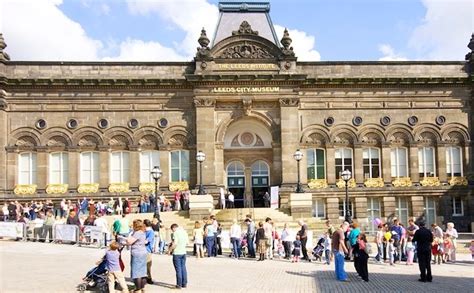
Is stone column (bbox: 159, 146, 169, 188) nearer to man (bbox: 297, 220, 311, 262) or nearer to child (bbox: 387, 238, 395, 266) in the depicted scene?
man (bbox: 297, 220, 311, 262)

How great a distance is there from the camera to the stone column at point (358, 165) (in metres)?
38.6

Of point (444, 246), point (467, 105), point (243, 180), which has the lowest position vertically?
point (444, 246)

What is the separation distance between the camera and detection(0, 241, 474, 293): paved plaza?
50.1ft

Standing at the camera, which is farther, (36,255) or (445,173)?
(445,173)

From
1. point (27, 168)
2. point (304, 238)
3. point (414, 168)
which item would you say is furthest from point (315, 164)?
point (27, 168)

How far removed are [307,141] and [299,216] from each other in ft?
23.8

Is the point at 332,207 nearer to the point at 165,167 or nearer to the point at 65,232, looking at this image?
the point at 165,167

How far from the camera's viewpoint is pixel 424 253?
17.3 m

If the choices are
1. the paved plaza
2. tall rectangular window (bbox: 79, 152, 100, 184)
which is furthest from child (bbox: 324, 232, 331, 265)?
tall rectangular window (bbox: 79, 152, 100, 184)

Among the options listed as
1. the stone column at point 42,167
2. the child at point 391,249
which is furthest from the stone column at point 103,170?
the child at point 391,249

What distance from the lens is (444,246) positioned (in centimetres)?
2297

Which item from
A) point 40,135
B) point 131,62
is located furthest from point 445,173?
point 40,135

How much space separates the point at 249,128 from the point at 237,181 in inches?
154

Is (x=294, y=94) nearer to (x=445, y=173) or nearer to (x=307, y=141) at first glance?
(x=307, y=141)
